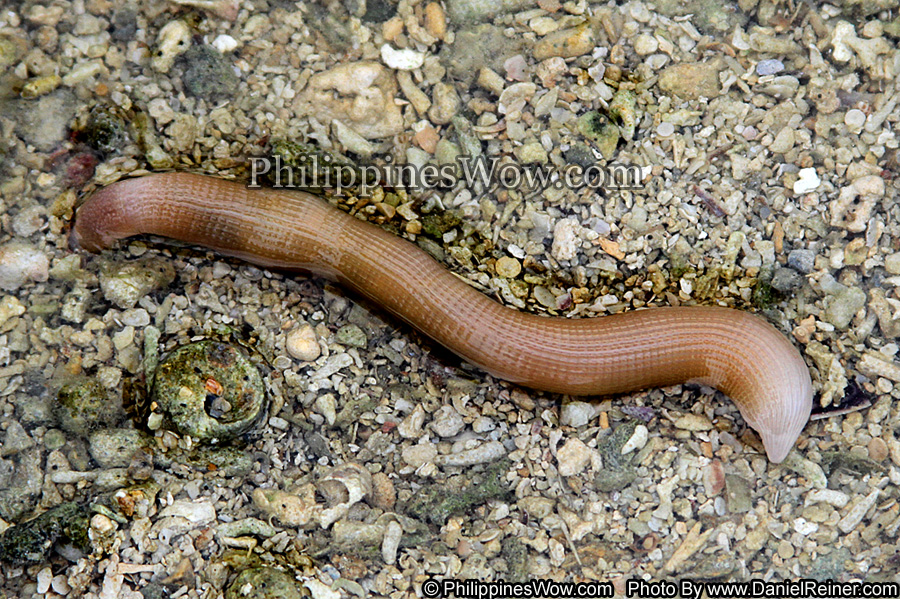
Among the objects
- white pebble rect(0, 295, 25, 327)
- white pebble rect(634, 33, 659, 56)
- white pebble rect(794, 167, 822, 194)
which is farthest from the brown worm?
white pebble rect(634, 33, 659, 56)

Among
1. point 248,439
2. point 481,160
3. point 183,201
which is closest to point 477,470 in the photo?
point 248,439

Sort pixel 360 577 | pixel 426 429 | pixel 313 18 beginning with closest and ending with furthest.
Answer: pixel 360 577, pixel 426 429, pixel 313 18

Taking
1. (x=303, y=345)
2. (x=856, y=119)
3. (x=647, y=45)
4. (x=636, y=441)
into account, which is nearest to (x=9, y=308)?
(x=303, y=345)

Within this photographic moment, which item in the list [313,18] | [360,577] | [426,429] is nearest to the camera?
[360,577]

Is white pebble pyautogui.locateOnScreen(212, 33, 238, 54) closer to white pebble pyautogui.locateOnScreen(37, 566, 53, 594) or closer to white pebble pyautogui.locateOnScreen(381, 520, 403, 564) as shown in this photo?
white pebble pyautogui.locateOnScreen(381, 520, 403, 564)

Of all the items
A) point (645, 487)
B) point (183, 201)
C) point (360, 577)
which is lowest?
point (360, 577)

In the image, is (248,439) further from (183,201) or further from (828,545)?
(828,545)

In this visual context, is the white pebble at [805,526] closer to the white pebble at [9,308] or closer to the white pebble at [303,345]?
the white pebble at [303,345]
